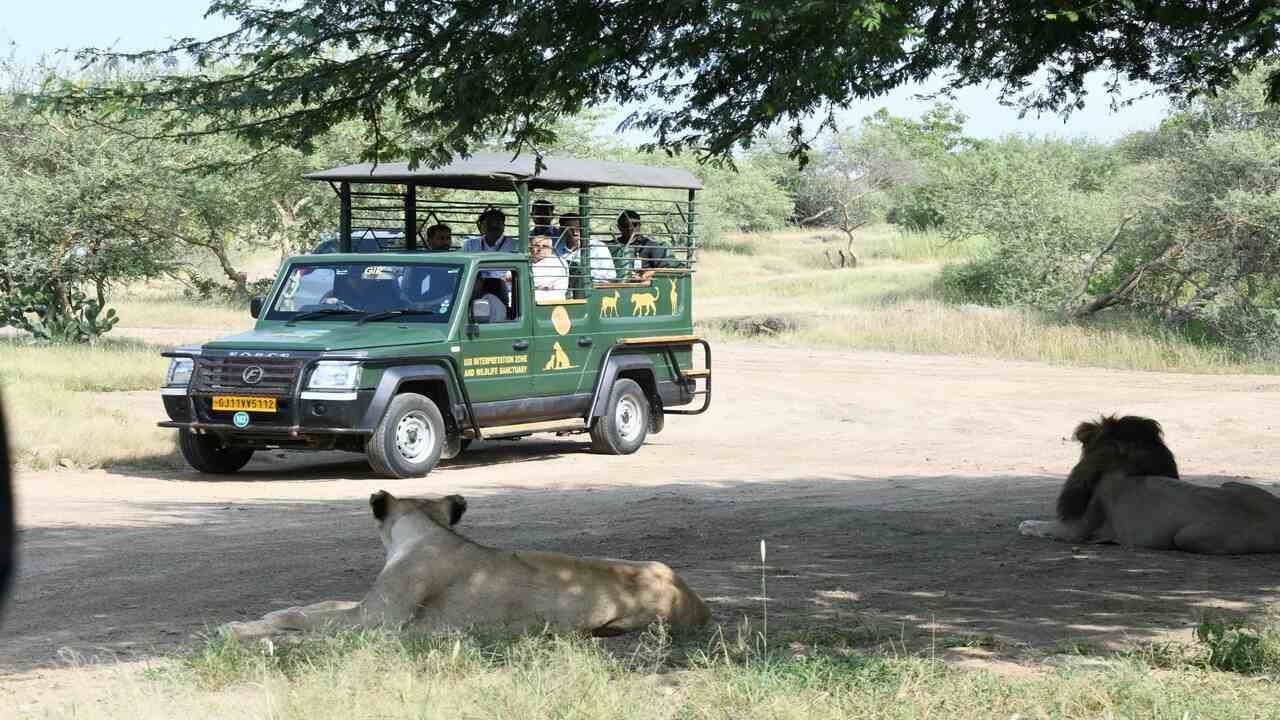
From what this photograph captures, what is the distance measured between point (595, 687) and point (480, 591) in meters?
1.38

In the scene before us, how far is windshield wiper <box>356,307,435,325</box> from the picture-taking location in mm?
14203

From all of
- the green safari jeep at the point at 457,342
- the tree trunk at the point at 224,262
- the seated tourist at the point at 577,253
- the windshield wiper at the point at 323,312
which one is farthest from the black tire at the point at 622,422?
the tree trunk at the point at 224,262

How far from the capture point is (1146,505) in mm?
9180

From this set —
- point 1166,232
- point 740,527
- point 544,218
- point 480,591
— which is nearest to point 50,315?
point 544,218

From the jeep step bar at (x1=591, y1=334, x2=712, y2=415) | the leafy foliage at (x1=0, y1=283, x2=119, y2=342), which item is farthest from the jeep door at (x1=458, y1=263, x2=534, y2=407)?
the leafy foliage at (x1=0, y1=283, x2=119, y2=342)

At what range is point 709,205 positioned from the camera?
67.0 meters

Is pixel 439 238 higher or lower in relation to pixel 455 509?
higher

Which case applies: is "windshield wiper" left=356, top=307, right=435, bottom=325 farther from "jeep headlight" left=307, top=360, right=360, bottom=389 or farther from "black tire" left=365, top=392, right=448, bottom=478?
"jeep headlight" left=307, top=360, right=360, bottom=389

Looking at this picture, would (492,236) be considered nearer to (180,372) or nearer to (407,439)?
(407,439)

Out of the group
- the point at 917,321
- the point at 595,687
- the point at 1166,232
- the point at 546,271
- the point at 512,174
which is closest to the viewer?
the point at 595,687

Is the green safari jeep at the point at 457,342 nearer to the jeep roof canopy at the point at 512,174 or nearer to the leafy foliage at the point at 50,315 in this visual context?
the jeep roof canopy at the point at 512,174

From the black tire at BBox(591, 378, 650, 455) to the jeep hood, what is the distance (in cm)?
239

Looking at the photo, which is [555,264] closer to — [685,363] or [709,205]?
[685,363]

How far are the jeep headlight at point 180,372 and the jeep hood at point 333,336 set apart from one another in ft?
0.78
